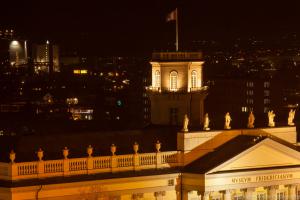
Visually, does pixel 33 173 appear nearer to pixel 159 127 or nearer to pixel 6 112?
pixel 159 127

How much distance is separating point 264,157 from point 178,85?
372 inches

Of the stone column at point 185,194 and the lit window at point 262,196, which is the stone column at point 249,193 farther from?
the stone column at point 185,194

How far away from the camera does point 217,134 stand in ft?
232

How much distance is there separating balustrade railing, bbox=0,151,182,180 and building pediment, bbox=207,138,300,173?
137 inches

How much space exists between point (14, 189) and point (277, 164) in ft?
61.8

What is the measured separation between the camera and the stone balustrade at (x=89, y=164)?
6188cm

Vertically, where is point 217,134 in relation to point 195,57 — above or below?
below

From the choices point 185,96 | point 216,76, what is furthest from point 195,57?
point 216,76

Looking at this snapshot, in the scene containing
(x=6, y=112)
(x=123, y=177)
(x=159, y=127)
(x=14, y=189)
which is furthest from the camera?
(x=6, y=112)

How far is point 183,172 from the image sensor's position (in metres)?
A: 68.1

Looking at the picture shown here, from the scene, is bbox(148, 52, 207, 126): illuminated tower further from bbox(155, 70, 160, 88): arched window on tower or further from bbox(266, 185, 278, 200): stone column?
bbox(266, 185, 278, 200): stone column

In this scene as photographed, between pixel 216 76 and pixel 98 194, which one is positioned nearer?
pixel 98 194

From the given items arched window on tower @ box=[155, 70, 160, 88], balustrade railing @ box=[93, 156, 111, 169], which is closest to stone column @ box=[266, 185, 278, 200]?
balustrade railing @ box=[93, 156, 111, 169]

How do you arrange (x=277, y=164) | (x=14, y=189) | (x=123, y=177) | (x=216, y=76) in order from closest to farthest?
(x=14, y=189) < (x=123, y=177) < (x=277, y=164) < (x=216, y=76)
